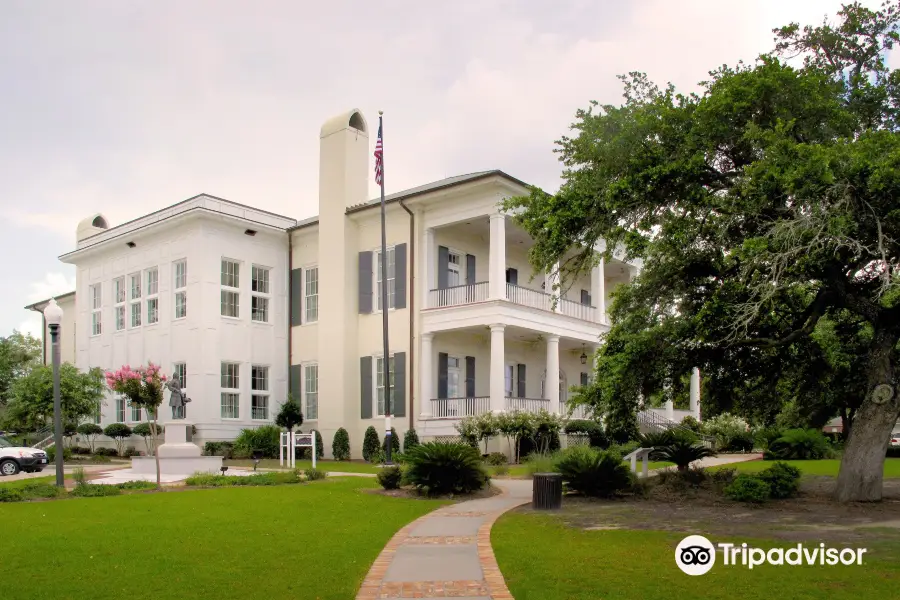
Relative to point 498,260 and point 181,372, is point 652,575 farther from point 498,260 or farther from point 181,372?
point 181,372

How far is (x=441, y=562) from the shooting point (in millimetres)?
8812

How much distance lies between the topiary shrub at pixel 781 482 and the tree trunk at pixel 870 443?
0.71 m

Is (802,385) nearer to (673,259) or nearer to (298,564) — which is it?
(673,259)

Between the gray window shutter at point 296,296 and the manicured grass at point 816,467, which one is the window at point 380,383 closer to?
the gray window shutter at point 296,296

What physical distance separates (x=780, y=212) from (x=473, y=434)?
1452 centimetres

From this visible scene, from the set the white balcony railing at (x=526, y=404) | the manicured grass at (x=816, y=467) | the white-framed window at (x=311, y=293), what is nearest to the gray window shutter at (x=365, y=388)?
the white-framed window at (x=311, y=293)

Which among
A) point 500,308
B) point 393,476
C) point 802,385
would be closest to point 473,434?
point 500,308

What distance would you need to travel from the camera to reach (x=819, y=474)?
18375mm

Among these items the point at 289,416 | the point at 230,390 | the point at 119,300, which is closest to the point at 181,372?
the point at 230,390

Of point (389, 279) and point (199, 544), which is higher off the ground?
point (389, 279)

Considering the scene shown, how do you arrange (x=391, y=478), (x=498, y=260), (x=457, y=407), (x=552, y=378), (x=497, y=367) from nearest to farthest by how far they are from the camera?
(x=391, y=478) → (x=497, y=367) → (x=498, y=260) → (x=457, y=407) → (x=552, y=378)

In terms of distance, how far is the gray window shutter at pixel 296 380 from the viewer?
3203 cm

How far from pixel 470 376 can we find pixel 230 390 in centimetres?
867

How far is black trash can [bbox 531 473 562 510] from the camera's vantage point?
44.2ft
